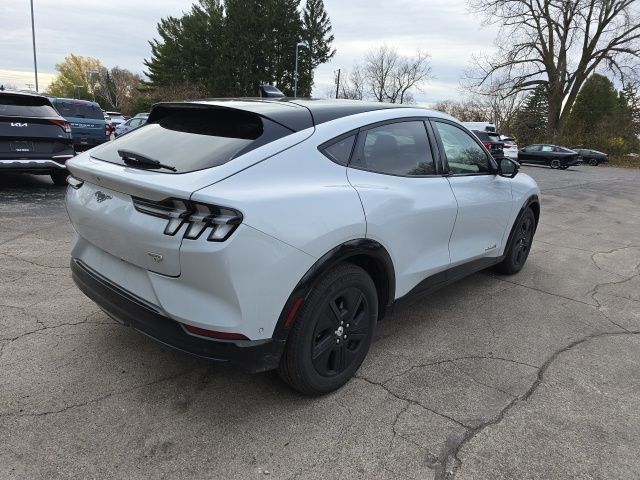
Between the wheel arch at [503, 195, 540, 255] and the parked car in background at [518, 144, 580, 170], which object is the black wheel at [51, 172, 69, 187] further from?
the parked car in background at [518, 144, 580, 170]

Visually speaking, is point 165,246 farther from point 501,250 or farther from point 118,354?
point 501,250

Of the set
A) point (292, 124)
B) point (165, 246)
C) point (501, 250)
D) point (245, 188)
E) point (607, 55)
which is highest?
point (607, 55)

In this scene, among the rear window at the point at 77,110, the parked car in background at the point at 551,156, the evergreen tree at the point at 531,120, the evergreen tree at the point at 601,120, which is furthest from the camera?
the evergreen tree at the point at 531,120

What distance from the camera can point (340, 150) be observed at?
9.17ft

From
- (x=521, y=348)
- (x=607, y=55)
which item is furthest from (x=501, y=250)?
(x=607, y=55)

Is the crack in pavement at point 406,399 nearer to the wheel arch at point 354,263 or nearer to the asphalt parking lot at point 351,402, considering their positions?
the asphalt parking lot at point 351,402

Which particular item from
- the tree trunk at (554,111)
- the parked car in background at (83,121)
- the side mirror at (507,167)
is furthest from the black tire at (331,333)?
the tree trunk at (554,111)

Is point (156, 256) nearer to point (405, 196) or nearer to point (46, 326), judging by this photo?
point (405, 196)

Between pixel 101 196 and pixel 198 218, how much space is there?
0.81m

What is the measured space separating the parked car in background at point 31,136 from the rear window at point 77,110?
23.2 feet

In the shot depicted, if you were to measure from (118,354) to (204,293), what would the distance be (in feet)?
4.15

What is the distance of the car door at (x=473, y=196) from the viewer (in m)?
3.70

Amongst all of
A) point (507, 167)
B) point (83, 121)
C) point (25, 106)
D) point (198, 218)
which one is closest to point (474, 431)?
point (198, 218)

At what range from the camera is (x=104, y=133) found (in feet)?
47.6
